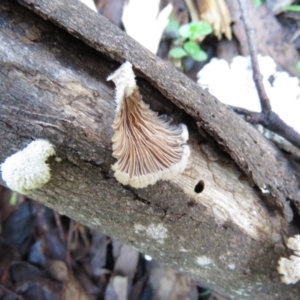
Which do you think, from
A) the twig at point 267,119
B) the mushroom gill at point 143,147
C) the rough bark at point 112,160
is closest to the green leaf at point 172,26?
the twig at point 267,119

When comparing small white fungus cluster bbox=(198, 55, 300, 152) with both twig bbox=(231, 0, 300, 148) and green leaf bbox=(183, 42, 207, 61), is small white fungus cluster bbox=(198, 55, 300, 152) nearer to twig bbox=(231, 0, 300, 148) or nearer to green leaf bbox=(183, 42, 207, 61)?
twig bbox=(231, 0, 300, 148)

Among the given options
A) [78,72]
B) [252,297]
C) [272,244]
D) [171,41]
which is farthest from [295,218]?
[171,41]

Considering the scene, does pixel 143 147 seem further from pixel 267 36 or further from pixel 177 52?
pixel 267 36

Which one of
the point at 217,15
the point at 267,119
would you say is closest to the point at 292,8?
the point at 217,15

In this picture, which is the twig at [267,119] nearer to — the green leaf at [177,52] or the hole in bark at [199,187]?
the hole in bark at [199,187]

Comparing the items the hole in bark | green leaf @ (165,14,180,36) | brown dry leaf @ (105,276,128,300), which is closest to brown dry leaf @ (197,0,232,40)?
green leaf @ (165,14,180,36)

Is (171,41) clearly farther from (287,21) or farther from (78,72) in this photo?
(78,72)
